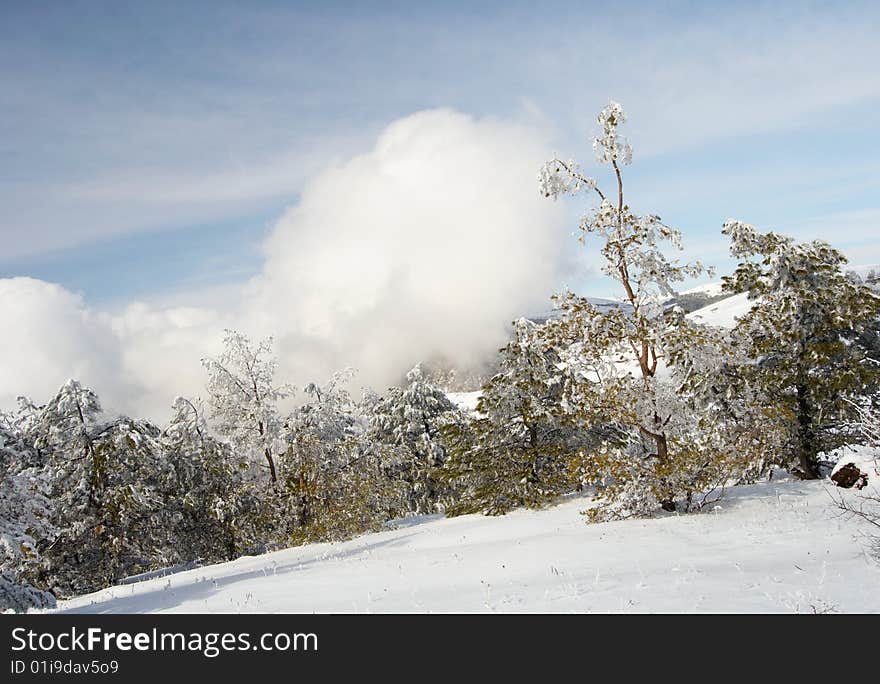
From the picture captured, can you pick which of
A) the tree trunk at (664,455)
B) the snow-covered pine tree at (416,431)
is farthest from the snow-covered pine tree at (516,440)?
the snow-covered pine tree at (416,431)

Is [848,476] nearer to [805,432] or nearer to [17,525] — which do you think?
[805,432]

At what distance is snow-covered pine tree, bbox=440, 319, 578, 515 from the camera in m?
21.8

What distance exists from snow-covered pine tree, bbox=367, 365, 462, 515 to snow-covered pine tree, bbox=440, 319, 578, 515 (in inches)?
485

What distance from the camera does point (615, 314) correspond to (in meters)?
14.3

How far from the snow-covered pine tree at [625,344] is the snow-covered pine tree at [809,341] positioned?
4392 millimetres

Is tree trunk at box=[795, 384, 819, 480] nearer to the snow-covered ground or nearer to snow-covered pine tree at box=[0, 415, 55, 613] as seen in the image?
the snow-covered ground

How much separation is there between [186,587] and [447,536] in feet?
22.1

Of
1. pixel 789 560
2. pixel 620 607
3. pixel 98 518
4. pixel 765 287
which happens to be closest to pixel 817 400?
pixel 765 287

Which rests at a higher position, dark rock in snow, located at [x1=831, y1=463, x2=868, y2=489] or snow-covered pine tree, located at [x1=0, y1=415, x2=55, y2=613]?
snow-covered pine tree, located at [x1=0, y1=415, x2=55, y2=613]

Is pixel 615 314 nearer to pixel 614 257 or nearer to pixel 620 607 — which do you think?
pixel 614 257

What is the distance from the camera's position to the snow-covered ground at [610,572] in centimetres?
677

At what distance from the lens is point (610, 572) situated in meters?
8.31

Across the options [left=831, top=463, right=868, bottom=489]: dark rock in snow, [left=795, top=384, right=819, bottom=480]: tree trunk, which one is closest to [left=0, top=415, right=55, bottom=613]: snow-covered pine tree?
[left=831, top=463, right=868, bottom=489]: dark rock in snow

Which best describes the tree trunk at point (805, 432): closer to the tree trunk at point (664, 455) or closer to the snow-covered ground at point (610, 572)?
the snow-covered ground at point (610, 572)
